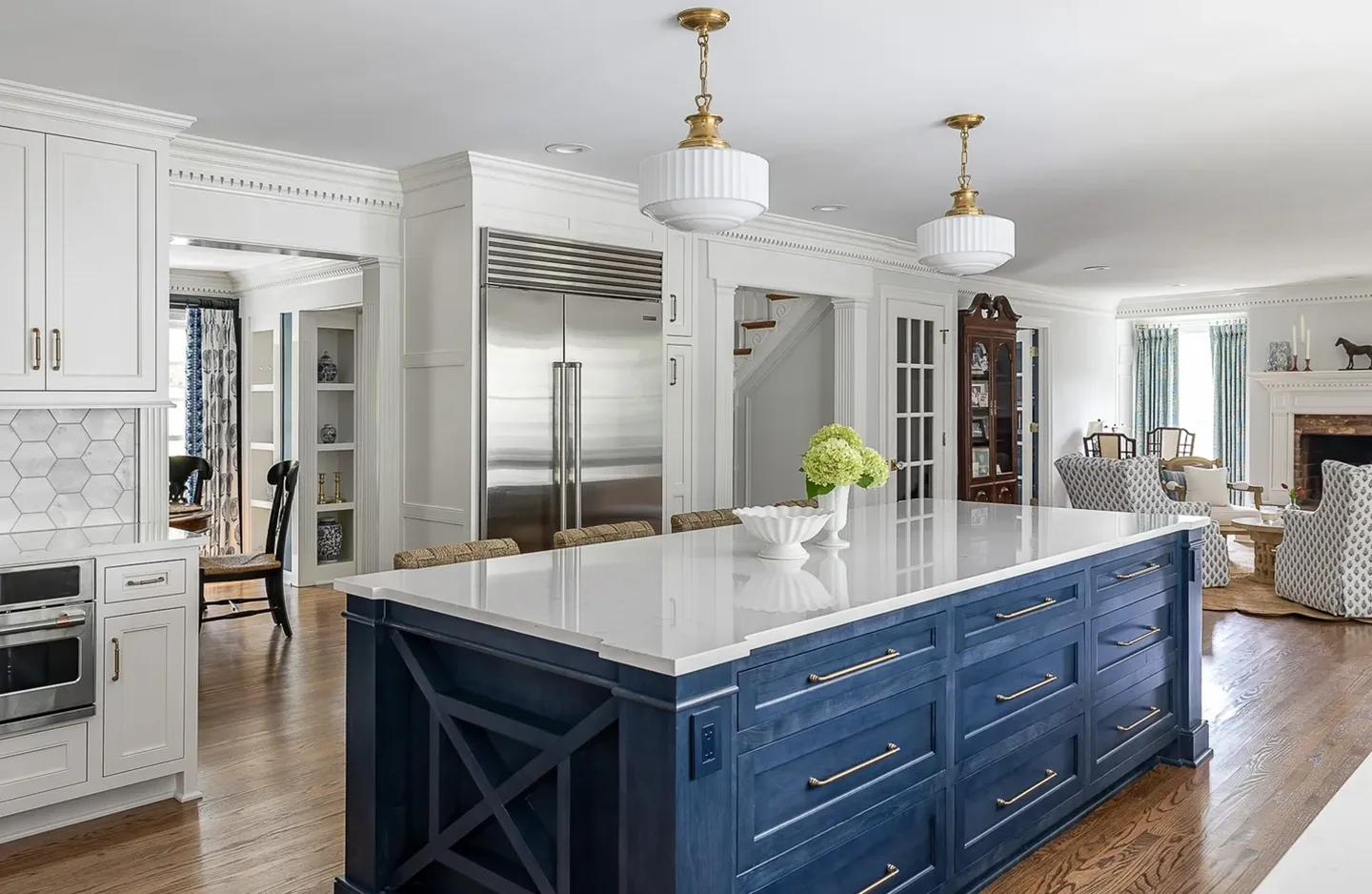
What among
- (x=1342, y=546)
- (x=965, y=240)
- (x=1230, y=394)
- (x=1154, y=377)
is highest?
(x=1154, y=377)

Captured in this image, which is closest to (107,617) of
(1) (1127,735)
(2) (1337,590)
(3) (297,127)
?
(3) (297,127)

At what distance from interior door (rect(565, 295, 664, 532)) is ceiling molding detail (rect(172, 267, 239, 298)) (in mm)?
4165

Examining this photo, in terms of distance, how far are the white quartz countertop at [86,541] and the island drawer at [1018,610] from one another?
2.63m

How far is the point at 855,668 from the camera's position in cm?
224

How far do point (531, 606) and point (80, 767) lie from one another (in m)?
2.05

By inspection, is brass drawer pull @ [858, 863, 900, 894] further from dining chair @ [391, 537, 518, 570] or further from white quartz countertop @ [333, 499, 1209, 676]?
dining chair @ [391, 537, 518, 570]

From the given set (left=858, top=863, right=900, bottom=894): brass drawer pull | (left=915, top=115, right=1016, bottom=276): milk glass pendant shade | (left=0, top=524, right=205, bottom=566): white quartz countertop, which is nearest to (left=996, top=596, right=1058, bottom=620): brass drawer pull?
(left=858, top=863, right=900, bottom=894): brass drawer pull

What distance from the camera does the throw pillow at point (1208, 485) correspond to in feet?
28.8

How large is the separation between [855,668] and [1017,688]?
844 mm

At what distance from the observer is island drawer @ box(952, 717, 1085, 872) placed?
104 inches

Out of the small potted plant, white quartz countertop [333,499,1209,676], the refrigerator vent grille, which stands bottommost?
white quartz countertop [333,499,1209,676]

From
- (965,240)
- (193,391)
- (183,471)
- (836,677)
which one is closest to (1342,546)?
(965,240)

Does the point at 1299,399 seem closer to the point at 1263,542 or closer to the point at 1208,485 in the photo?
the point at 1208,485

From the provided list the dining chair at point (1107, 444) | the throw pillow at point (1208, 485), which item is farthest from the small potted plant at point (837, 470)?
the dining chair at point (1107, 444)
